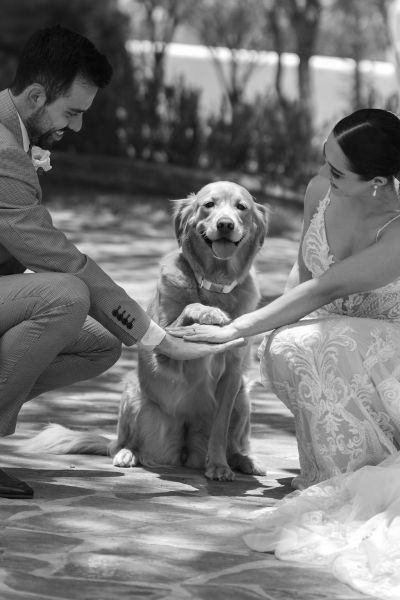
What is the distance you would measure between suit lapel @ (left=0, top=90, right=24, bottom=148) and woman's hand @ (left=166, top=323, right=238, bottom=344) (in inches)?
40.2

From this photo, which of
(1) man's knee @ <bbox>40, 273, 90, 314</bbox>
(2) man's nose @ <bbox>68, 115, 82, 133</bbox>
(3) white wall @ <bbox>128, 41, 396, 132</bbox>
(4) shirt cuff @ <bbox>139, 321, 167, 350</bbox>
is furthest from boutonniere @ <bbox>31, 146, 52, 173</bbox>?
(3) white wall @ <bbox>128, 41, 396, 132</bbox>

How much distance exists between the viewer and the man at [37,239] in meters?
4.37

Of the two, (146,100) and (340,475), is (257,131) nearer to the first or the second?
(146,100)

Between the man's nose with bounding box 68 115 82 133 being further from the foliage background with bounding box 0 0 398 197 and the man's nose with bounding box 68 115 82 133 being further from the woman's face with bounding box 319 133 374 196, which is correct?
the foliage background with bounding box 0 0 398 197

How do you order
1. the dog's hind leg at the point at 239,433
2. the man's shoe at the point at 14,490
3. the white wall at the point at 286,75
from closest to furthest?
the man's shoe at the point at 14,490
the dog's hind leg at the point at 239,433
the white wall at the point at 286,75

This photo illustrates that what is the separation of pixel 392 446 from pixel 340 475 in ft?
0.90

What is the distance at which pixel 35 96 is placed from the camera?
445 centimetres

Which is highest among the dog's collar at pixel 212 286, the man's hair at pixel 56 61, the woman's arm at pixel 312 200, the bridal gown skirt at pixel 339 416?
the man's hair at pixel 56 61

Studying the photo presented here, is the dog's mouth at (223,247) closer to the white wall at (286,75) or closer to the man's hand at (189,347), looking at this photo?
the man's hand at (189,347)

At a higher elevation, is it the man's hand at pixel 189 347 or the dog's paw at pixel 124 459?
the man's hand at pixel 189 347

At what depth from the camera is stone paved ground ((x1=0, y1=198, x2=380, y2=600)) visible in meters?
3.41

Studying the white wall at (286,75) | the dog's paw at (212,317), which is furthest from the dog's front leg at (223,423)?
the white wall at (286,75)

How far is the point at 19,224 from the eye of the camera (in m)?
4.36

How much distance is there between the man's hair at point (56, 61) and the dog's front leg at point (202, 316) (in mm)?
1059
